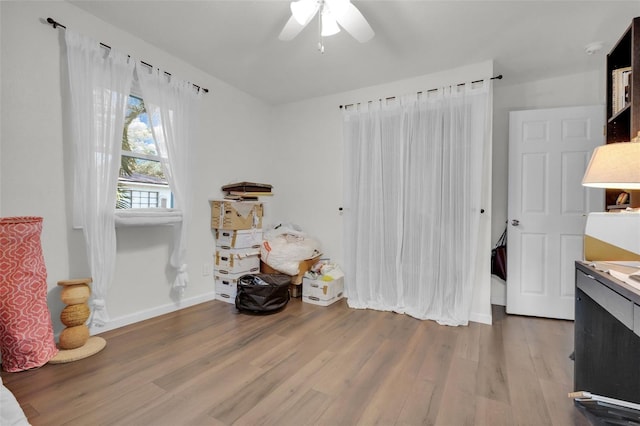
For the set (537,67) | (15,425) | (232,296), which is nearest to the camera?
(15,425)

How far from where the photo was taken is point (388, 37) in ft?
7.71

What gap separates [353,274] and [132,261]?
204 cm

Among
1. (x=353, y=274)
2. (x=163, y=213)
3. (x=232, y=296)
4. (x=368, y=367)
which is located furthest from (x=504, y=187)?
(x=163, y=213)

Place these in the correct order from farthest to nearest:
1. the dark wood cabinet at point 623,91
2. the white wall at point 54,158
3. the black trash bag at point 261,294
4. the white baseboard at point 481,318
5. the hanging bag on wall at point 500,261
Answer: the hanging bag on wall at point 500,261, the black trash bag at point 261,294, the white baseboard at point 481,318, the white wall at point 54,158, the dark wood cabinet at point 623,91

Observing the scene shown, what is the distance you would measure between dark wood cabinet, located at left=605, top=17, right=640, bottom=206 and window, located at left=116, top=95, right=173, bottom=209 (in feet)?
11.0

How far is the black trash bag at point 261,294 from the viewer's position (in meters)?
2.78

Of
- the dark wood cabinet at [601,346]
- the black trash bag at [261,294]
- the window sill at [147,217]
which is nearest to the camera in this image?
the dark wood cabinet at [601,346]

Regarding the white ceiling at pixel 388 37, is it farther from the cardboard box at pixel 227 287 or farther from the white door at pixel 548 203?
the cardboard box at pixel 227 287

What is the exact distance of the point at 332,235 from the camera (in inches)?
140

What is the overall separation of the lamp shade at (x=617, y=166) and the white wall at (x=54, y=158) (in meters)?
2.95

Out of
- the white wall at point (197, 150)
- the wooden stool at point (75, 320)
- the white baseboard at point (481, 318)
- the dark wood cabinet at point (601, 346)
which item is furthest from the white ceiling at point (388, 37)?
the white baseboard at point (481, 318)

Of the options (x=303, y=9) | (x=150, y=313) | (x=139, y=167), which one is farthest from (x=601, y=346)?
(x=139, y=167)

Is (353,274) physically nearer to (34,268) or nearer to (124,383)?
(124,383)

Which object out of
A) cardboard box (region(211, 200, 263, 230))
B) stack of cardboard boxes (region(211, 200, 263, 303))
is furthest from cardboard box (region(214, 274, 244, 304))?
cardboard box (region(211, 200, 263, 230))
